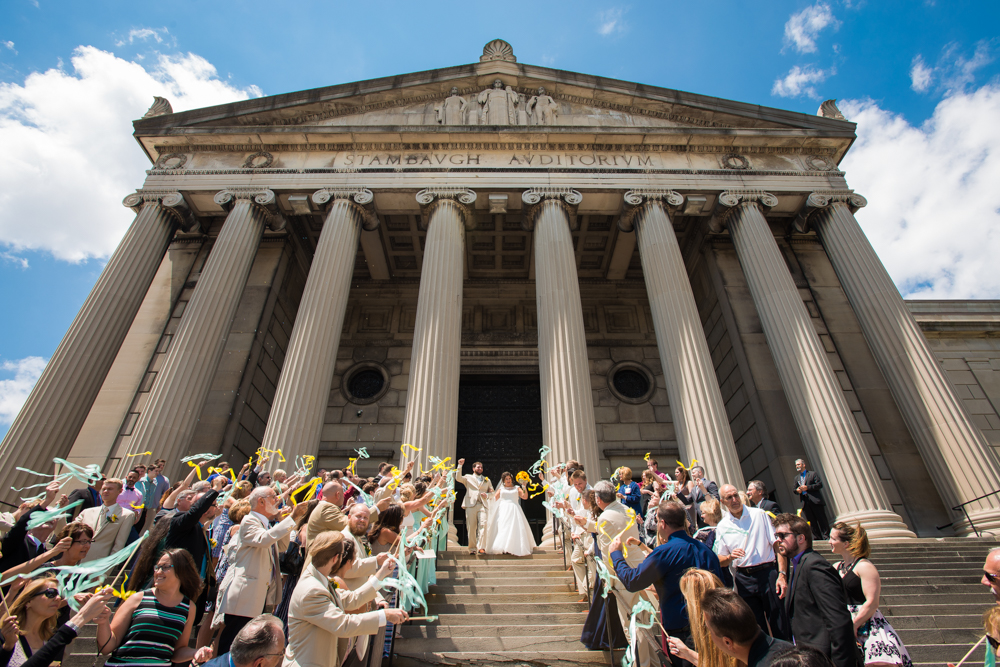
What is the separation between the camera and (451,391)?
12492 mm

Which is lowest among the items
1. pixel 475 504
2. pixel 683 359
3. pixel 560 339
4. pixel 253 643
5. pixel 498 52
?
pixel 253 643

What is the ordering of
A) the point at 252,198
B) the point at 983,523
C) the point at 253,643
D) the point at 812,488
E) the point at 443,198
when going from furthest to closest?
1. the point at 443,198
2. the point at 252,198
3. the point at 983,523
4. the point at 812,488
5. the point at 253,643

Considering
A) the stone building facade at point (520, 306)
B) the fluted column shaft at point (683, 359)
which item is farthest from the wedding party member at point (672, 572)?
the fluted column shaft at point (683, 359)

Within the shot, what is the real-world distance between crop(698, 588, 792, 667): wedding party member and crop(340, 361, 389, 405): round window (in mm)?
16920

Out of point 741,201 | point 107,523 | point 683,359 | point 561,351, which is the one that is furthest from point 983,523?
point 107,523

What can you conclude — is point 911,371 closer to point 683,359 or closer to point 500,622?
point 683,359

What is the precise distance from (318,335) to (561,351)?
6065mm

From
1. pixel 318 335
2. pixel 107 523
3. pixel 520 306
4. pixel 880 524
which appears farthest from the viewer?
pixel 520 306

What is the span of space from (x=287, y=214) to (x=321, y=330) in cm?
523

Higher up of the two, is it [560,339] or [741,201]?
[741,201]

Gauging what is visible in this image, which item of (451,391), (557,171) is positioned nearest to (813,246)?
(557,171)

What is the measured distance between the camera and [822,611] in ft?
11.7

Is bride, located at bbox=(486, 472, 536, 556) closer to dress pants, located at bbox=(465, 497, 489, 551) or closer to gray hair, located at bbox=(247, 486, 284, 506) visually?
dress pants, located at bbox=(465, 497, 489, 551)

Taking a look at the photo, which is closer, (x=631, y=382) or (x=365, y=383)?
(x=365, y=383)
